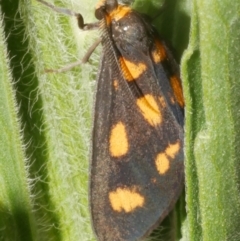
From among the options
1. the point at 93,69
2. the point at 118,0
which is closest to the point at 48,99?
the point at 93,69

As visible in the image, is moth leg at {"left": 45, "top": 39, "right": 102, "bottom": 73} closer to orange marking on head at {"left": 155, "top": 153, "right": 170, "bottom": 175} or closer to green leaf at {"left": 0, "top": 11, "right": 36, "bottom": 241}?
green leaf at {"left": 0, "top": 11, "right": 36, "bottom": 241}

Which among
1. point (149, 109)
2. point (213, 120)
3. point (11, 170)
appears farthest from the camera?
point (149, 109)

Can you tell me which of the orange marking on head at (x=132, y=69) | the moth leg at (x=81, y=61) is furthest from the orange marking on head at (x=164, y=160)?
the moth leg at (x=81, y=61)

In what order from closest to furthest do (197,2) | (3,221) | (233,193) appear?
(197,2), (233,193), (3,221)

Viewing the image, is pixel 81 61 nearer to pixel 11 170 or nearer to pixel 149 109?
pixel 149 109

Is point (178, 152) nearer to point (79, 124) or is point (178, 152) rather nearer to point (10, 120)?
point (79, 124)

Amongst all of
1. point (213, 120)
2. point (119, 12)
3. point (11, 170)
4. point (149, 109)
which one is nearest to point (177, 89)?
point (149, 109)
